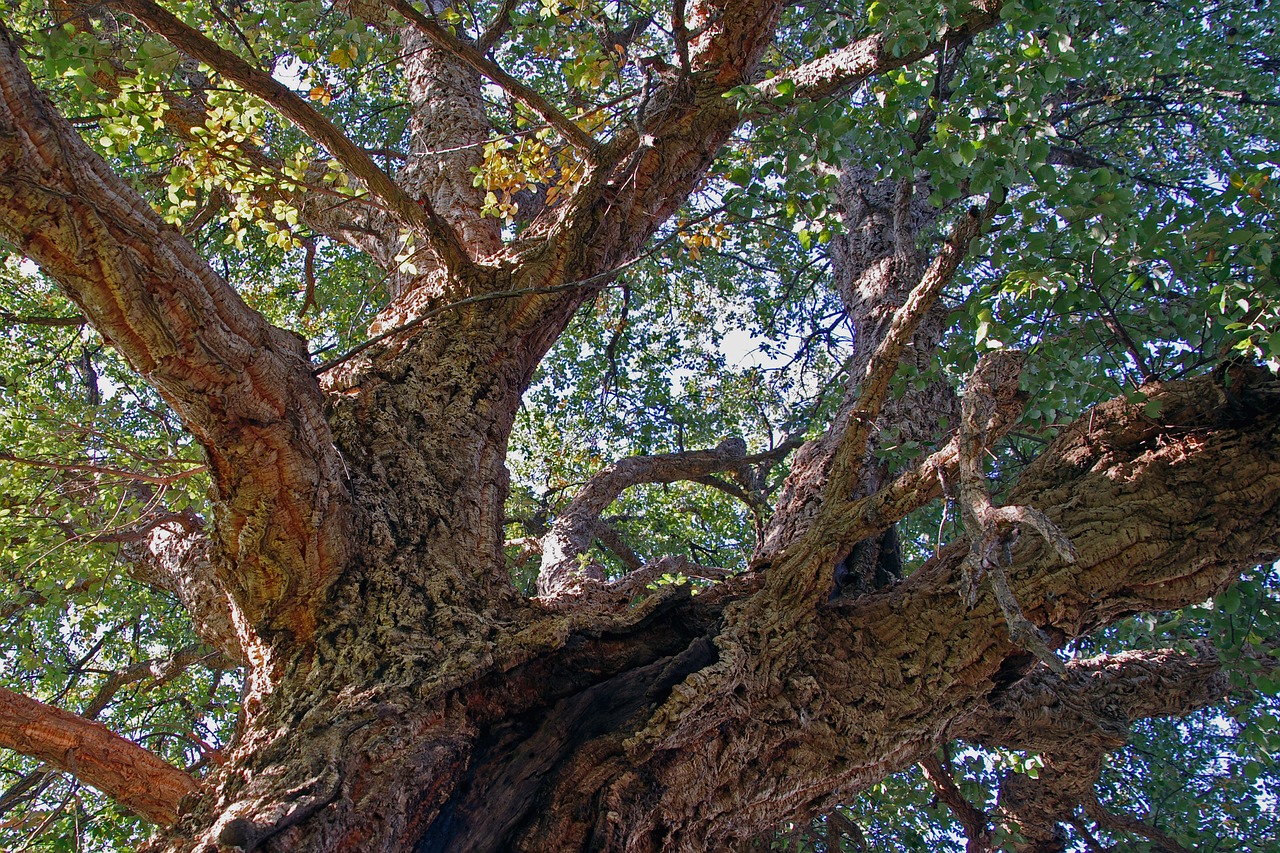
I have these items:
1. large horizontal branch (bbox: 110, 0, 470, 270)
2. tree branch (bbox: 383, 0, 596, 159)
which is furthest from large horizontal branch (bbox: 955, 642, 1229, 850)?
tree branch (bbox: 383, 0, 596, 159)

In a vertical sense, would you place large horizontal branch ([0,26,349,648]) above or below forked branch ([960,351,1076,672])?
above

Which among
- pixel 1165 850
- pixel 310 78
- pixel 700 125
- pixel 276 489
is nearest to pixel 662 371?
pixel 310 78

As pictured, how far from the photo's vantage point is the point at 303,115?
303 centimetres

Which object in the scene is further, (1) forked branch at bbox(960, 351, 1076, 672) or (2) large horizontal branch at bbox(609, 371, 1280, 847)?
(2) large horizontal branch at bbox(609, 371, 1280, 847)

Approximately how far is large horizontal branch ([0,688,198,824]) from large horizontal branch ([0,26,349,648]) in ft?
1.57

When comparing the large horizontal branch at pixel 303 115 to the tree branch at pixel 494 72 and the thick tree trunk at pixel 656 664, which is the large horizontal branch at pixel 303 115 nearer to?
the tree branch at pixel 494 72

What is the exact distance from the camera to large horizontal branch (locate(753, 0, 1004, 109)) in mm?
3010

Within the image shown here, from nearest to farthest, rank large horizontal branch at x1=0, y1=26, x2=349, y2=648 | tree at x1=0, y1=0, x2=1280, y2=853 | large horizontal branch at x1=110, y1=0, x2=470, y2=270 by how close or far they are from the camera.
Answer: large horizontal branch at x1=0, y1=26, x2=349, y2=648 → tree at x1=0, y1=0, x2=1280, y2=853 → large horizontal branch at x1=110, y1=0, x2=470, y2=270

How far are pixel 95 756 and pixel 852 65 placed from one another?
11.2 feet

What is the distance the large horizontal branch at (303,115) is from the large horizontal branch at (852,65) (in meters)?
1.34

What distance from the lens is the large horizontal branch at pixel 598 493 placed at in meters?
4.05

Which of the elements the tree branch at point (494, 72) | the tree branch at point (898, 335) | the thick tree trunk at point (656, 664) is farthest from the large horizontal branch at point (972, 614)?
the tree branch at point (494, 72)

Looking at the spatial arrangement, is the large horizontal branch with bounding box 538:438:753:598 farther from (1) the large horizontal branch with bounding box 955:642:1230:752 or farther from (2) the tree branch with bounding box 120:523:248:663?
(1) the large horizontal branch with bounding box 955:642:1230:752

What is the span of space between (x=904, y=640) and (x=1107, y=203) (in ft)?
5.16
